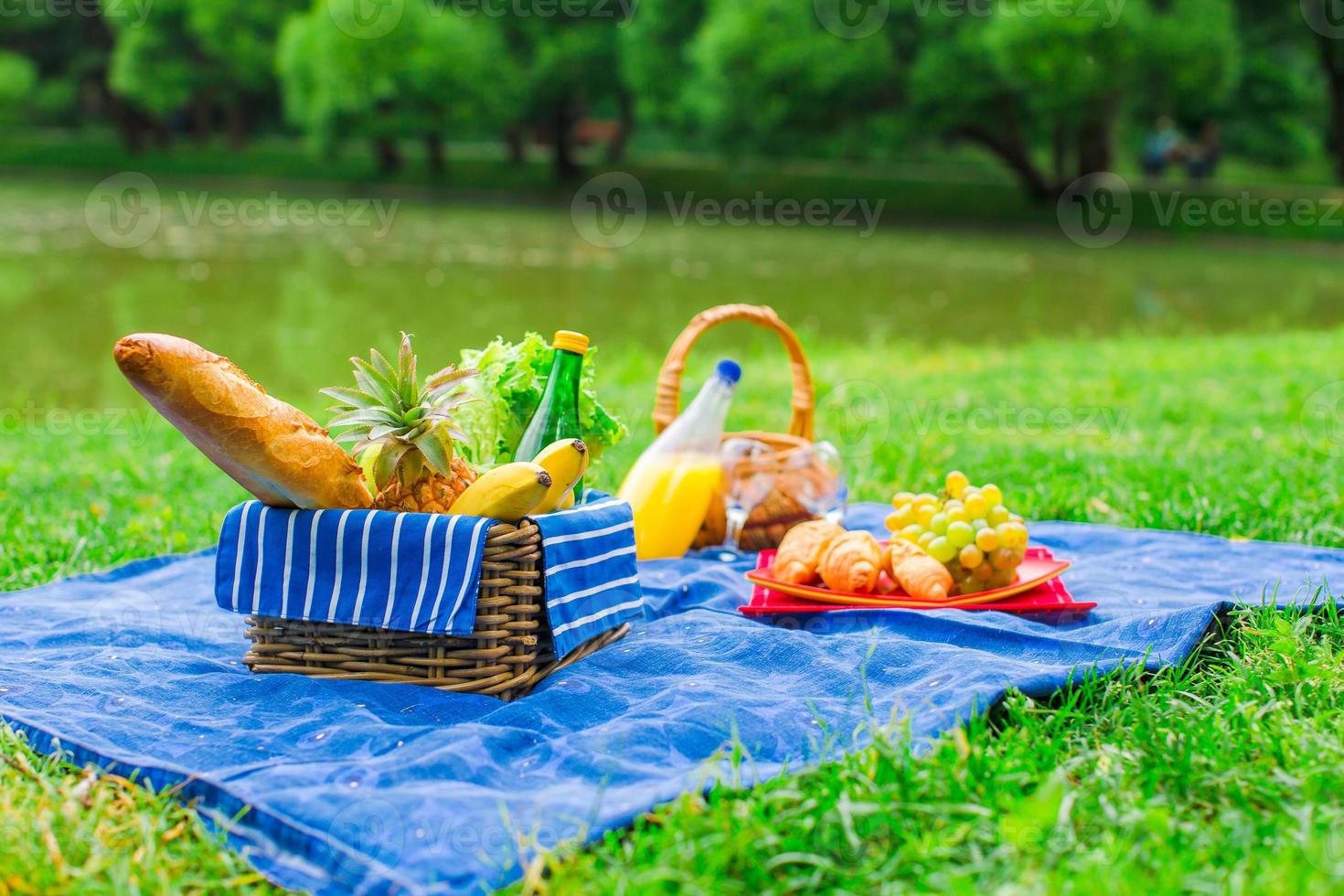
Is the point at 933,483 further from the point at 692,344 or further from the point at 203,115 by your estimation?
the point at 203,115

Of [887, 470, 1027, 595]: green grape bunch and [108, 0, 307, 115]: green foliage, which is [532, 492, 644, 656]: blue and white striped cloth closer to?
[887, 470, 1027, 595]: green grape bunch

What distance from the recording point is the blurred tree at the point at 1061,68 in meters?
23.2

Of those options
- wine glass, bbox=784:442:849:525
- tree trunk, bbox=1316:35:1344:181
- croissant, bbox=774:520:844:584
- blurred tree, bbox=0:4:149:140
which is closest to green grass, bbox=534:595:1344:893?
croissant, bbox=774:520:844:584

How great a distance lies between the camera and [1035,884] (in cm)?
177

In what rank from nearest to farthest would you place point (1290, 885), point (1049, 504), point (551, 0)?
point (1290, 885) → point (1049, 504) → point (551, 0)

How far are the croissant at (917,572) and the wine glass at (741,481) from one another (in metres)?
0.65

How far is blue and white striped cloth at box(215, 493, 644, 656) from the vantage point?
8.07 feet

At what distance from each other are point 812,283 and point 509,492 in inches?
558

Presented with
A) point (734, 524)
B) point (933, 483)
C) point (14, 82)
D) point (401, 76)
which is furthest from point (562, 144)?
point (734, 524)

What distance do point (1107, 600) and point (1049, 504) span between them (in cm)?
127

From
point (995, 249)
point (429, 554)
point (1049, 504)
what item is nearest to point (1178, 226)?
point (995, 249)

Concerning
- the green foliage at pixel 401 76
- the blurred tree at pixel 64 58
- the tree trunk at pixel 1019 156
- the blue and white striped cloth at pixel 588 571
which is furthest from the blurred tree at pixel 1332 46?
the blurred tree at pixel 64 58

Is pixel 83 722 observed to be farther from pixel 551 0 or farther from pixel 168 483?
pixel 551 0

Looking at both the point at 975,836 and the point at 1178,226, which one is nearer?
the point at 975,836
